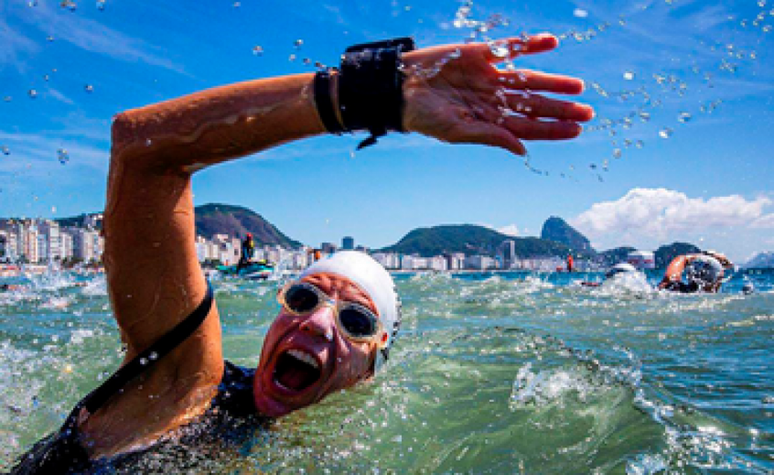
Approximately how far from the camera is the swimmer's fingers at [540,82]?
1.67 meters

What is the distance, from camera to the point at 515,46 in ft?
5.33

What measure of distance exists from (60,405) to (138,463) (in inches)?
118

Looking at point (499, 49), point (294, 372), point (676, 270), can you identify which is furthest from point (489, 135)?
point (676, 270)

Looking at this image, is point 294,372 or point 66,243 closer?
point 294,372

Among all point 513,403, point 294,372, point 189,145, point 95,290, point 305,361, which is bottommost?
point 95,290

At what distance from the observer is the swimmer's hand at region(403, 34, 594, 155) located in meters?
1.66

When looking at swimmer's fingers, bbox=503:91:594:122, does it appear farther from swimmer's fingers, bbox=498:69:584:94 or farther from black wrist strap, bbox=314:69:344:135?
black wrist strap, bbox=314:69:344:135

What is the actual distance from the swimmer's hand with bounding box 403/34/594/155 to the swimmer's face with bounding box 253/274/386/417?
1.81 metres

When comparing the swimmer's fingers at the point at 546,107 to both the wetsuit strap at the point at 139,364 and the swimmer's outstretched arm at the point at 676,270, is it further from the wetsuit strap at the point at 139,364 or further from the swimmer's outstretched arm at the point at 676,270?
the swimmer's outstretched arm at the point at 676,270

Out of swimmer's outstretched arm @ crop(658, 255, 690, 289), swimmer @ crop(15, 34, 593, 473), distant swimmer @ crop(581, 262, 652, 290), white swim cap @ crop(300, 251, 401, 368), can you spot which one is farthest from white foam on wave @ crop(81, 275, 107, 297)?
distant swimmer @ crop(581, 262, 652, 290)

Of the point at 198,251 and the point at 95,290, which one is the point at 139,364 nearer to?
the point at 198,251

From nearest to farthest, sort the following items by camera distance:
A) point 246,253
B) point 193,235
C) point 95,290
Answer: point 193,235, point 95,290, point 246,253

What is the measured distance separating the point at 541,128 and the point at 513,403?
2.76 m

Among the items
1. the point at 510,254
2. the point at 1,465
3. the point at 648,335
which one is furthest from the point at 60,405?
the point at 510,254
